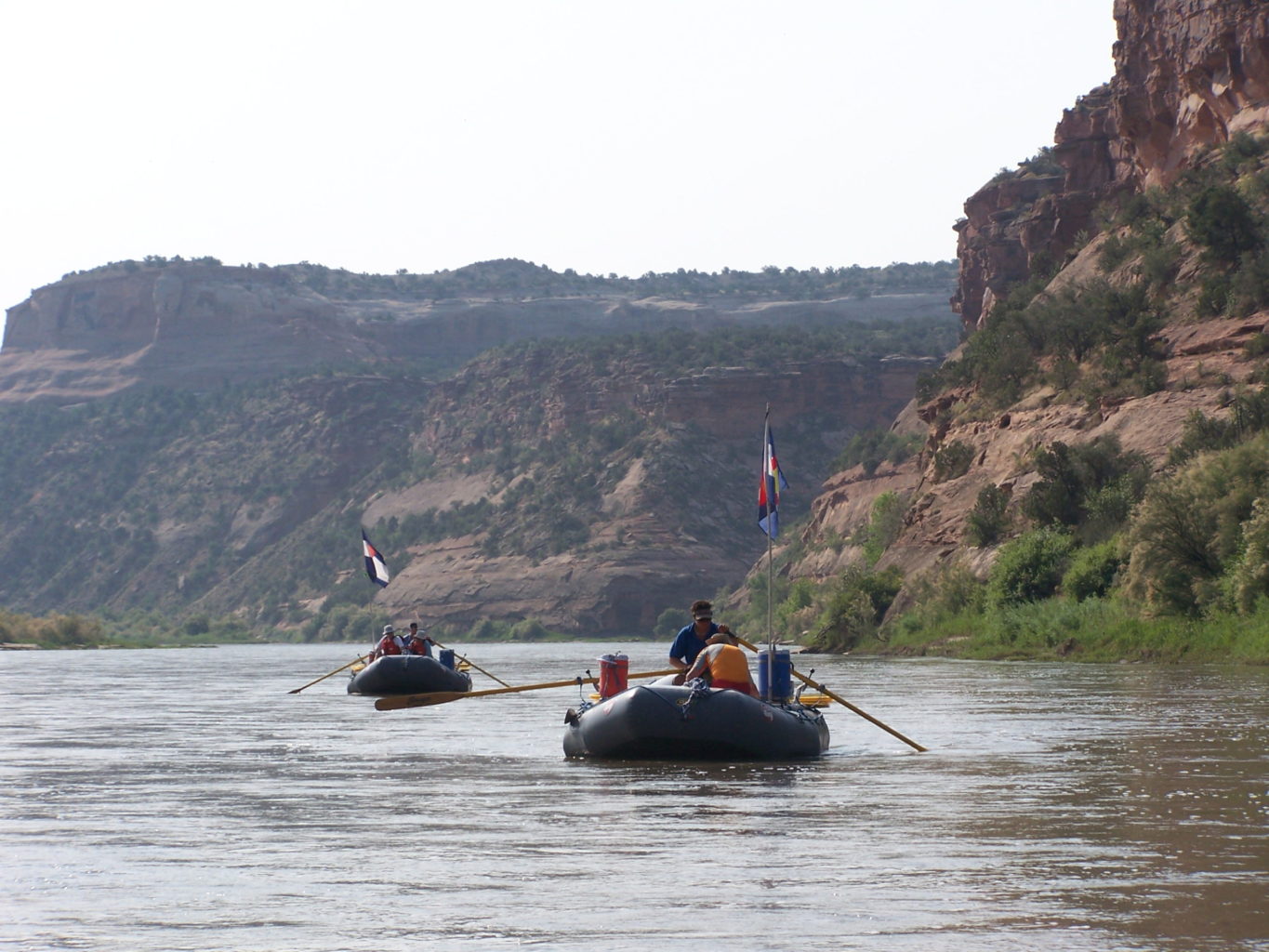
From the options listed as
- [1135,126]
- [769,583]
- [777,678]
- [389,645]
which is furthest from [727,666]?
[1135,126]

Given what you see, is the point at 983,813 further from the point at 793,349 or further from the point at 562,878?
the point at 793,349

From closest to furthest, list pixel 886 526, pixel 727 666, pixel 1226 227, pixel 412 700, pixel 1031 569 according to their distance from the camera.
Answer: pixel 727 666 → pixel 412 700 → pixel 1031 569 → pixel 1226 227 → pixel 886 526

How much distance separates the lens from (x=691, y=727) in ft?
66.2

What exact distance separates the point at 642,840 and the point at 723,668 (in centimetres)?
651

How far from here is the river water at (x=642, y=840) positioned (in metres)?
10.5

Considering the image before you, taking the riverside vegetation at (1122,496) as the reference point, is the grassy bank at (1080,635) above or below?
below

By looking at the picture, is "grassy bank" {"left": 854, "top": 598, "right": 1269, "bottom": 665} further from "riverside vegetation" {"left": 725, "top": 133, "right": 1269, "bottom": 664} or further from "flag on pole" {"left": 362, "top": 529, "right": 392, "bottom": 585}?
"flag on pole" {"left": 362, "top": 529, "right": 392, "bottom": 585}

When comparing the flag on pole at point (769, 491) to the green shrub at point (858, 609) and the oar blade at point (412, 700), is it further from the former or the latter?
the green shrub at point (858, 609)

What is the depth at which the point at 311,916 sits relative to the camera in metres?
10.9

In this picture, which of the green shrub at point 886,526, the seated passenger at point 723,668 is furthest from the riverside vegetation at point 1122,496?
the seated passenger at point 723,668

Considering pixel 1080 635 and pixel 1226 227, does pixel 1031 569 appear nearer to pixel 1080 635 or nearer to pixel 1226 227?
pixel 1080 635

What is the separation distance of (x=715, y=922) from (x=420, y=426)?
17877 centimetres

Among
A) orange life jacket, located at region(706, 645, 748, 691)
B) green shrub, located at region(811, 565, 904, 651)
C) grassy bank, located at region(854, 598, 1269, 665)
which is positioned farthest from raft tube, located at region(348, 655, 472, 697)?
green shrub, located at region(811, 565, 904, 651)

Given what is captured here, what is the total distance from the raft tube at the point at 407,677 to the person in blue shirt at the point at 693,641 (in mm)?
18414
